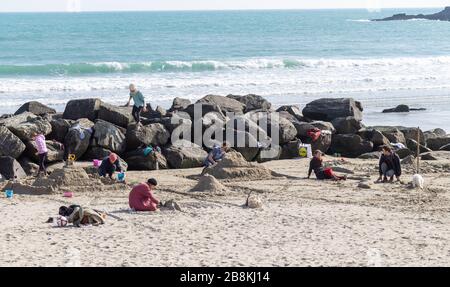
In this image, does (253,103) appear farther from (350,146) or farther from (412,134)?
(412,134)

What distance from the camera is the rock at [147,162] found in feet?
70.6

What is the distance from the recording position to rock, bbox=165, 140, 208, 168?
859 inches

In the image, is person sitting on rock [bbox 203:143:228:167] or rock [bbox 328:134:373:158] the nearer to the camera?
person sitting on rock [bbox 203:143:228:167]

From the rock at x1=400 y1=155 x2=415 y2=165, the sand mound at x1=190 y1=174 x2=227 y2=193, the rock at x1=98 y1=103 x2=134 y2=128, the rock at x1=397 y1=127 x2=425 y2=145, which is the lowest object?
the rock at x1=397 y1=127 x2=425 y2=145

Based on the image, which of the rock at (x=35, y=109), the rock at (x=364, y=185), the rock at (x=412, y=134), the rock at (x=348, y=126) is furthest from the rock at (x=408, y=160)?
the rock at (x=35, y=109)

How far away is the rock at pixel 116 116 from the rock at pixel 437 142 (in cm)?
911

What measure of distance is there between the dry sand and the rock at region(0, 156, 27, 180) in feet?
6.33

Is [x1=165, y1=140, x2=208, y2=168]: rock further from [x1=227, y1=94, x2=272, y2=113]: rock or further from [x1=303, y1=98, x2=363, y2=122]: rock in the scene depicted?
[x1=303, y1=98, x2=363, y2=122]: rock

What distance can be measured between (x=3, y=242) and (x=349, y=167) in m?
10.6

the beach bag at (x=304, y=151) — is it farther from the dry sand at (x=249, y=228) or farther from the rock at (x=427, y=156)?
the dry sand at (x=249, y=228)

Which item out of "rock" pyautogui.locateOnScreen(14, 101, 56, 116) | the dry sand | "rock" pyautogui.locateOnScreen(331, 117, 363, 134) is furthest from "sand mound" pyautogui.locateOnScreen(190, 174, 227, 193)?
"rock" pyautogui.locateOnScreen(14, 101, 56, 116)

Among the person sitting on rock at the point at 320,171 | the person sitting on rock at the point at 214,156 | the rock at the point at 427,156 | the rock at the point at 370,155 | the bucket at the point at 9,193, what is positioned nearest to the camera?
the bucket at the point at 9,193
